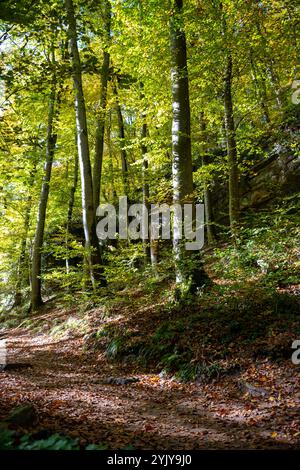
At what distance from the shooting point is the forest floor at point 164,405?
4.04 m

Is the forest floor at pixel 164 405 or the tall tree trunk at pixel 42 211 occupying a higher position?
the tall tree trunk at pixel 42 211

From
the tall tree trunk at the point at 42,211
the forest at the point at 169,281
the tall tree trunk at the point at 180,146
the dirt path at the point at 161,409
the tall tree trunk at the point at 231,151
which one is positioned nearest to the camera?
the dirt path at the point at 161,409

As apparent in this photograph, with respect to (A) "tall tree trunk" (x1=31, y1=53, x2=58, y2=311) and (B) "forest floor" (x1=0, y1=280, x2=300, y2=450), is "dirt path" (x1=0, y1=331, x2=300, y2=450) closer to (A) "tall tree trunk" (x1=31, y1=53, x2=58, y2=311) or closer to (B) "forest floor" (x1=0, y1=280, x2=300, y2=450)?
(B) "forest floor" (x1=0, y1=280, x2=300, y2=450)

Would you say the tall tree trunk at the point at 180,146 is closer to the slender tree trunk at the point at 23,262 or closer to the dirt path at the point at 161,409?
the dirt path at the point at 161,409

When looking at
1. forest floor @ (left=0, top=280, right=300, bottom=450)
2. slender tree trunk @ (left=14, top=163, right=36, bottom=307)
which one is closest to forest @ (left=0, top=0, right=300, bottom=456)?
forest floor @ (left=0, top=280, right=300, bottom=450)

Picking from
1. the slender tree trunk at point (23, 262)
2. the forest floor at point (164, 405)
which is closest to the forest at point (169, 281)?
the forest floor at point (164, 405)

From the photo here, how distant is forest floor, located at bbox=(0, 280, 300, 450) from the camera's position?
13.3ft

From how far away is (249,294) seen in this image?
7.80 meters

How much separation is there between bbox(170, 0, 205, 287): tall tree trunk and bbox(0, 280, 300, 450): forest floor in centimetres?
183

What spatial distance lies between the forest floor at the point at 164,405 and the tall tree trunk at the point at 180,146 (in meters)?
1.83

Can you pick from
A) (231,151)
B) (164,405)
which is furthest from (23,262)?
(164,405)

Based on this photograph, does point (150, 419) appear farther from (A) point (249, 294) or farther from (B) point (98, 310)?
(B) point (98, 310)
